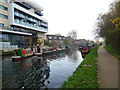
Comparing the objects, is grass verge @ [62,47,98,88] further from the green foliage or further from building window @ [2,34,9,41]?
building window @ [2,34,9,41]

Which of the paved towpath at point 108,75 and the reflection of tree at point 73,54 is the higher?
the paved towpath at point 108,75

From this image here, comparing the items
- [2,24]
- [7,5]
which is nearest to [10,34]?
[2,24]

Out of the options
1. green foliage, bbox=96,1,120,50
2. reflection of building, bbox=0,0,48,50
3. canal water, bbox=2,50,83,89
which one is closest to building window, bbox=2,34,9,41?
reflection of building, bbox=0,0,48,50

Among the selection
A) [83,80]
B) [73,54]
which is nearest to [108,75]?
[83,80]

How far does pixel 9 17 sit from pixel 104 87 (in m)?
35.7

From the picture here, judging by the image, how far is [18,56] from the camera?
59.7 feet

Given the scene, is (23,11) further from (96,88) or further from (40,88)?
(96,88)

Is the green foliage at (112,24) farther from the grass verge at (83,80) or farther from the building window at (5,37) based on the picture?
the building window at (5,37)

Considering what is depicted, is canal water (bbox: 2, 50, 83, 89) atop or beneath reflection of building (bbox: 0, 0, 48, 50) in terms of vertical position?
beneath

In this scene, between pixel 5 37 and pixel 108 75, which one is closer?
pixel 108 75

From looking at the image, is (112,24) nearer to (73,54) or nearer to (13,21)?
(73,54)

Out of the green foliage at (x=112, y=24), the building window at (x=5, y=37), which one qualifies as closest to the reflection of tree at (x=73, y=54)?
the green foliage at (x=112, y=24)

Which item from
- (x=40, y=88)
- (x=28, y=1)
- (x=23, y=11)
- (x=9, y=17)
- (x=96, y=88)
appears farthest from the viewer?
(x=28, y=1)

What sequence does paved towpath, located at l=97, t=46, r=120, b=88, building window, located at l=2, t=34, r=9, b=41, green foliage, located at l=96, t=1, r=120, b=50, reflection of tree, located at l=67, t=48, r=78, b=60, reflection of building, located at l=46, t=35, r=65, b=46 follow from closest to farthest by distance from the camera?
paved towpath, located at l=97, t=46, r=120, b=88 → green foliage, located at l=96, t=1, r=120, b=50 → reflection of tree, located at l=67, t=48, r=78, b=60 → building window, located at l=2, t=34, r=9, b=41 → reflection of building, located at l=46, t=35, r=65, b=46
